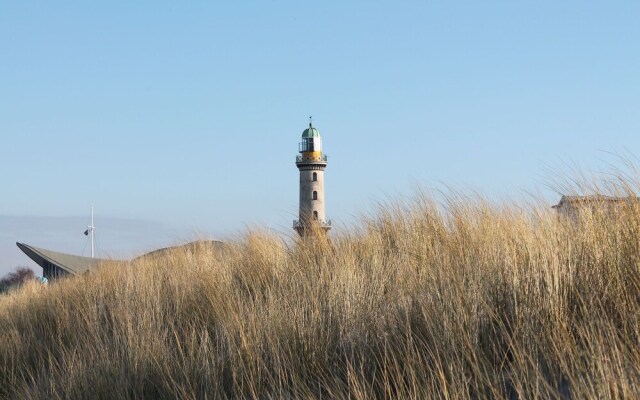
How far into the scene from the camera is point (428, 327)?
2885 millimetres

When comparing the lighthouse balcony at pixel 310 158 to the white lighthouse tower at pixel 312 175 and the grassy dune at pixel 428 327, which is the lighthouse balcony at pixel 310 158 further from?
the grassy dune at pixel 428 327

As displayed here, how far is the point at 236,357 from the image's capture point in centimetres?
354

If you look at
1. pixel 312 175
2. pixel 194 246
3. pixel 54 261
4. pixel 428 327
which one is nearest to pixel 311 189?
pixel 312 175

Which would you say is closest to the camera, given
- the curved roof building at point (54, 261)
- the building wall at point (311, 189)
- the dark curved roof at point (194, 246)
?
the dark curved roof at point (194, 246)

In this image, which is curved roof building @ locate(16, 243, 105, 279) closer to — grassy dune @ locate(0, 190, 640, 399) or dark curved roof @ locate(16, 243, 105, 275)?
dark curved roof @ locate(16, 243, 105, 275)

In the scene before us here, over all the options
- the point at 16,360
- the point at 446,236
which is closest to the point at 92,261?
→ the point at 16,360

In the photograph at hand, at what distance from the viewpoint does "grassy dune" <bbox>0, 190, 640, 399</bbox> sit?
2.54 meters

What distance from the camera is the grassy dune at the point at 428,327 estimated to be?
254 cm

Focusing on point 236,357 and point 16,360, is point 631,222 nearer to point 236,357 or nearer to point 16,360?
point 236,357

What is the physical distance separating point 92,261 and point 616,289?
18840mm

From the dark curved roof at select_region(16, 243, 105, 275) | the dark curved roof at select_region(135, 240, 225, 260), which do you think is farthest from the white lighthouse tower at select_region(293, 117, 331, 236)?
the dark curved roof at select_region(135, 240, 225, 260)

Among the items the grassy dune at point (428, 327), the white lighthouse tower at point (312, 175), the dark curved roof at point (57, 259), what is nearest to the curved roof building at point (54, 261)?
the dark curved roof at point (57, 259)

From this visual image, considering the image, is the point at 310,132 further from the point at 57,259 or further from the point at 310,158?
the point at 57,259

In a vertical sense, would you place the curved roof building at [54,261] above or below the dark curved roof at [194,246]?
above
